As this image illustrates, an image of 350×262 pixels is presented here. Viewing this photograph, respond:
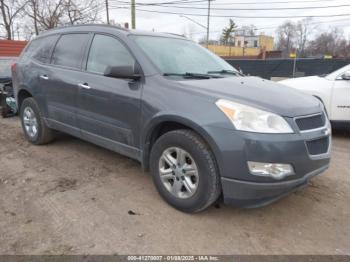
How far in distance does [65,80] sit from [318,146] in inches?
127

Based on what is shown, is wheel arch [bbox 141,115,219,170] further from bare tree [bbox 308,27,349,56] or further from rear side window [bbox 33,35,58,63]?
bare tree [bbox 308,27,349,56]

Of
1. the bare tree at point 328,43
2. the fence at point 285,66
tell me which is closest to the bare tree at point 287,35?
the bare tree at point 328,43

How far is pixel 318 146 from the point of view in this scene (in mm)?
2938

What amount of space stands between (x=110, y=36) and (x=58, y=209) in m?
2.09

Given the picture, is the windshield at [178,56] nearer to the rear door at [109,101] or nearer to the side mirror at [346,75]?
the rear door at [109,101]

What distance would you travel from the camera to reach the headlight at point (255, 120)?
268 cm

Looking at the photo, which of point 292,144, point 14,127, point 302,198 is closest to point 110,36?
point 292,144

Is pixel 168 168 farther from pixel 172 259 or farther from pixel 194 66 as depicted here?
pixel 194 66

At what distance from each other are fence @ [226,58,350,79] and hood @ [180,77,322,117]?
1426 cm

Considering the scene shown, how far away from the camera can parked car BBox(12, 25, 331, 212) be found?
106 inches

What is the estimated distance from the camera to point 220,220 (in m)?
3.06

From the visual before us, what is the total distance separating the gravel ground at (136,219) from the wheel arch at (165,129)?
0.56 metres

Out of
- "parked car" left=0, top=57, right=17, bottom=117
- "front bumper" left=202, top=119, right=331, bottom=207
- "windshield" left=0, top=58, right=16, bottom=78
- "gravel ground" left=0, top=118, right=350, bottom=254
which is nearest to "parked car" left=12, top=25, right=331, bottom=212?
"front bumper" left=202, top=119, right=331, bottom=207

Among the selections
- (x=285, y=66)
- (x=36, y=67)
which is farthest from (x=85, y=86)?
(x=285, y=66)
